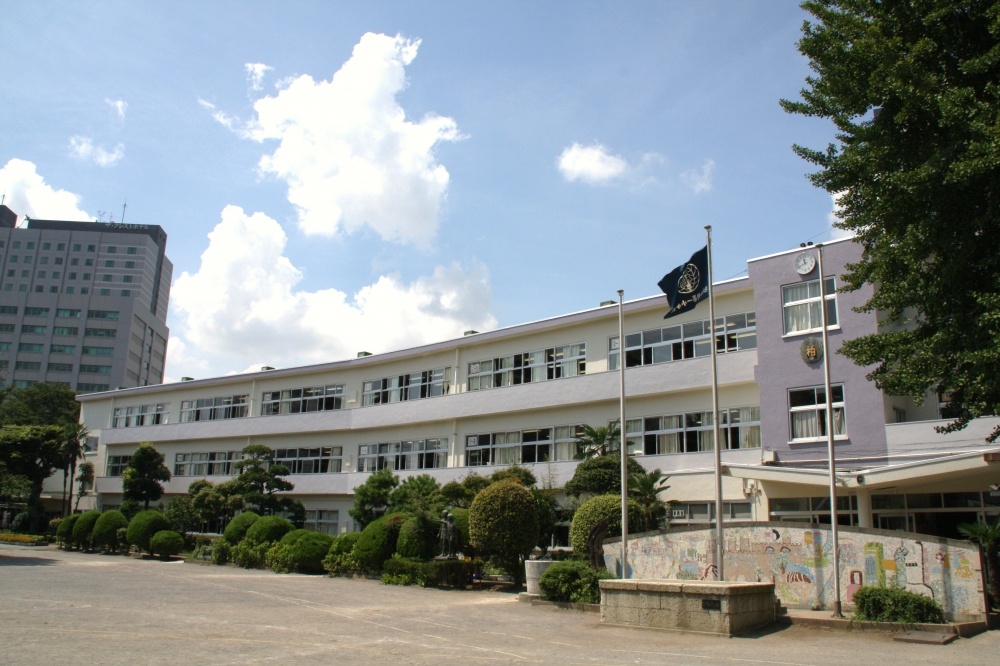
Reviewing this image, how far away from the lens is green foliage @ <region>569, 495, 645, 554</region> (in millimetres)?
20219

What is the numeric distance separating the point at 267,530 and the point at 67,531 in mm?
12965

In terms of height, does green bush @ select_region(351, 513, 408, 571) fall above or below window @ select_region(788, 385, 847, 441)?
below

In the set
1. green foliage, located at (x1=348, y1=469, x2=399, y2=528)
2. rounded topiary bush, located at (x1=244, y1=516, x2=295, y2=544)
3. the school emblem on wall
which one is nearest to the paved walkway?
green foliage, located at (x1=348, y1=469, x2=399, y2=528)

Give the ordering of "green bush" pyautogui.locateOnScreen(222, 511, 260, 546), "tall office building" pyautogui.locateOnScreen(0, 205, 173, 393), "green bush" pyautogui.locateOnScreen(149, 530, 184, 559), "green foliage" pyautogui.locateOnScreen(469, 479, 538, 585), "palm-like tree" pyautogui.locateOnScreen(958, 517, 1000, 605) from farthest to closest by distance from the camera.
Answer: "tall office building" pyautogui.locateOnScreen(0, 205, 173, 393), "green bush" pyautogui.locateOnScreen(149, 530, 184, 559), "green bush" pyautogui.locateOnScreen(222, 511, 260, 546), "green foliage" pyautogui.locateOnScreen(469, 479, 538, 585), "palm-like tree" pyautogui.locateOnScreen(958, 517, 1000, 605)

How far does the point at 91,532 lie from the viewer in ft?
116

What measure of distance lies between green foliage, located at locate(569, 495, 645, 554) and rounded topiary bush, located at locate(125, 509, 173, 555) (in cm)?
2072

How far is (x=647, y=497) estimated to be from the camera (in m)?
21.2

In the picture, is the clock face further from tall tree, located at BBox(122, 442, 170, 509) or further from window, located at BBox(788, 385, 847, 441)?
tall tree, located at BBox(122, 442, 170, 509)

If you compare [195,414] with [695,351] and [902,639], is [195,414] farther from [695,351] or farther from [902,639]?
[902,639]

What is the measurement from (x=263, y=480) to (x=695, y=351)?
20.0 meters

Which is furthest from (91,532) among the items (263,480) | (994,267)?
(994,267)

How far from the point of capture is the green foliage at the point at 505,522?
843 inches

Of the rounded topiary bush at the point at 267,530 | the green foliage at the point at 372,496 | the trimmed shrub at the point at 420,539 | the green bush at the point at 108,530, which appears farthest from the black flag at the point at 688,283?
the green bush at the point at 108,530

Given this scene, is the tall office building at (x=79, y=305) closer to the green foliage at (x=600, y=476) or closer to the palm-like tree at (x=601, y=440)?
the palm-like tree at (x=601, y=440)
